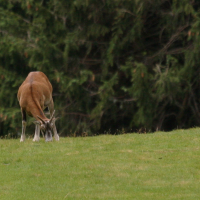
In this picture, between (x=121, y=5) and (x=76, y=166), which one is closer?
(x=76, y=166)

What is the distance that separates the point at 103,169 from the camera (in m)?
11.0

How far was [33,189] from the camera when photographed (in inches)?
392

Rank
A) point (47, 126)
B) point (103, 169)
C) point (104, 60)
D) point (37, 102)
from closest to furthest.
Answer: point (103, 169)
point (47, 126)
point (37, 102)
point (104, 60)

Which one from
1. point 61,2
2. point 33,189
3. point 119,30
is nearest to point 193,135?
point 33,189

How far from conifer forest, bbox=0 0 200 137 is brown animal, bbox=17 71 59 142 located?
21.7 ft

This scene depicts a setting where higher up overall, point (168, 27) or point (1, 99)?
point (168, 27)

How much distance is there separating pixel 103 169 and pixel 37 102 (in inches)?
164

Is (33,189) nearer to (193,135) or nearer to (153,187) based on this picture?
(153,187)

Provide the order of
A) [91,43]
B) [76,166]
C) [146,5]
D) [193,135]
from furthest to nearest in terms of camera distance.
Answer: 1. [91,43]
2. [146,5]
3. [193,135]
4. [76,166]

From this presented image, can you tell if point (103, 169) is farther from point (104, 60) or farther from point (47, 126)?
point (104, 60)

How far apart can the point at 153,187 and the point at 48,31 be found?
15.7 m

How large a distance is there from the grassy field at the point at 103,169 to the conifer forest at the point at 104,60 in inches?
348

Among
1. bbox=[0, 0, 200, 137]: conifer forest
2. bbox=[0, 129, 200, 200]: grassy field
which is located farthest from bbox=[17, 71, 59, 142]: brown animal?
bbox=[0, 0, 200, 137]: conifer forest

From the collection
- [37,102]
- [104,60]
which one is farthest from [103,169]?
[104,60]
